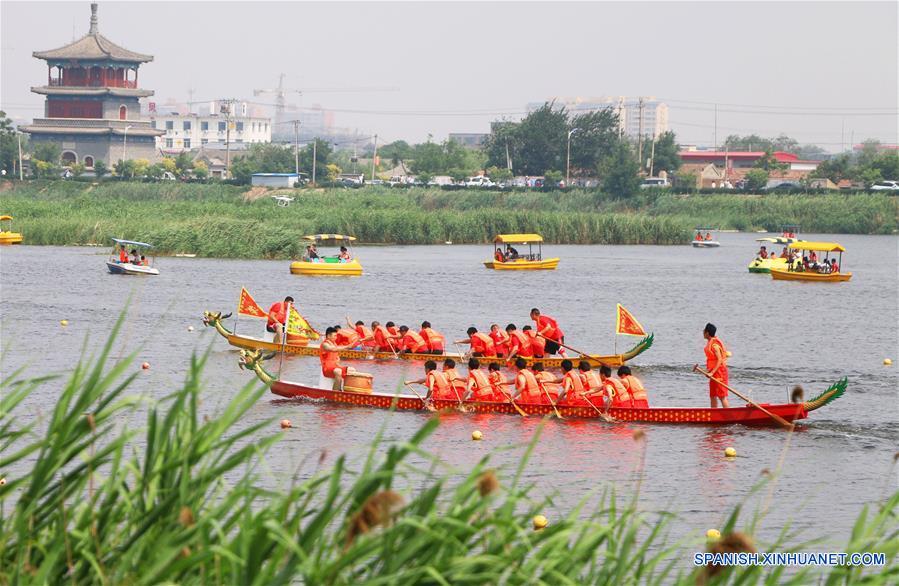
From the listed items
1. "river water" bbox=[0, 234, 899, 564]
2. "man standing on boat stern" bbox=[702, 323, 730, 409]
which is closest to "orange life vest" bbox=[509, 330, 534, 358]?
"river water" bbox=[0, 234, 899, 564]

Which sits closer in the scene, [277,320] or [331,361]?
[331,361]

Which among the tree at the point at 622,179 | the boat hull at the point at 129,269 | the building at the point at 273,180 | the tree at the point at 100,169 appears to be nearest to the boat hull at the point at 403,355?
the boat hull at the point at 129,269

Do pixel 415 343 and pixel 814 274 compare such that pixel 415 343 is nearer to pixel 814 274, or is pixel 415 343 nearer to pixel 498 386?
pixel 498 386

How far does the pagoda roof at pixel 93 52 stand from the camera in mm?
114438

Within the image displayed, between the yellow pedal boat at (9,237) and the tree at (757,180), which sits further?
the tree at (757,180)

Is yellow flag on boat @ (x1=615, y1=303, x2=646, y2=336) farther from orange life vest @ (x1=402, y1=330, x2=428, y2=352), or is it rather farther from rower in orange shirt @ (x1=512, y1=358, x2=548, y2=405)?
rower in orange shirt @ (x1=512, y1=358, x2=548, y2=405)

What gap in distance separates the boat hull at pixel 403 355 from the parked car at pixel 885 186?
78.7 metres

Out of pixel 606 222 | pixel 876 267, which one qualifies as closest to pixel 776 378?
pixel 876 267

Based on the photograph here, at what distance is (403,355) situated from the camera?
27375 mm

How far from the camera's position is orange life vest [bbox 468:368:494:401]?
70.1 ft

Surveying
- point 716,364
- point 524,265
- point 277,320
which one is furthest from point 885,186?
point 716,364

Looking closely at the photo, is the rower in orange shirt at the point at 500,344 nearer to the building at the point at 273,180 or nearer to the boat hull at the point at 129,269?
the boat hull at the point at 129,269

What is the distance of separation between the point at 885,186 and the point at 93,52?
69143mm

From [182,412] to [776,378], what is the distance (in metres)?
24.0
